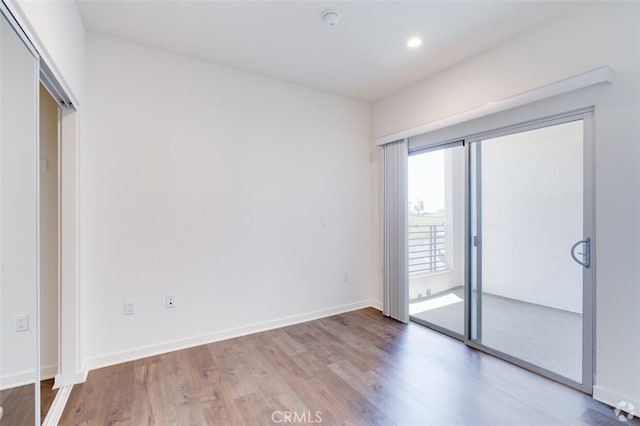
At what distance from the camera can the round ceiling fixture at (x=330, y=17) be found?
220cm

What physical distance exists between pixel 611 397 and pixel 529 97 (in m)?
2.17

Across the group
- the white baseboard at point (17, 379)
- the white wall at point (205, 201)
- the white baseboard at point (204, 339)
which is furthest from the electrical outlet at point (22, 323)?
the white baseboard at point (204, 339)

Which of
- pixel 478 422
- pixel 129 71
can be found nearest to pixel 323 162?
pixel 129 71

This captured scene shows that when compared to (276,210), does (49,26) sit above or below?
above

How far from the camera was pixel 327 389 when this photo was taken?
2.16 metres

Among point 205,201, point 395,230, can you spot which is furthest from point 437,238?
point 205,201

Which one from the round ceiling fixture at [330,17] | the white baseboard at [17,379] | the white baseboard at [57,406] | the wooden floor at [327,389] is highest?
the round ceiling fixture at [330,17]

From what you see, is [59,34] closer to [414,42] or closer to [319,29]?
[319,29]

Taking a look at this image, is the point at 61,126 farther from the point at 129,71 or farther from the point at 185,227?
the point at 185,227

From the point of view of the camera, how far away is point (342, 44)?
2.63m

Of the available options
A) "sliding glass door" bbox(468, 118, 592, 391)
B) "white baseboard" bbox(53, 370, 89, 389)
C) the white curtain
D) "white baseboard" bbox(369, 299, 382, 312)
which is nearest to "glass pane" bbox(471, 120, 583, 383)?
"sliding glass door" bbox(468, 118, 592, 391)

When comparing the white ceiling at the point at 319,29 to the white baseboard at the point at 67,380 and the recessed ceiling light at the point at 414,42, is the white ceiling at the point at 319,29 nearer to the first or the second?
the recessed ceiling light at the point at 414,42

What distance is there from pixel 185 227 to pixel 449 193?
8.86 feet

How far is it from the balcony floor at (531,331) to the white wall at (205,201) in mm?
1586
